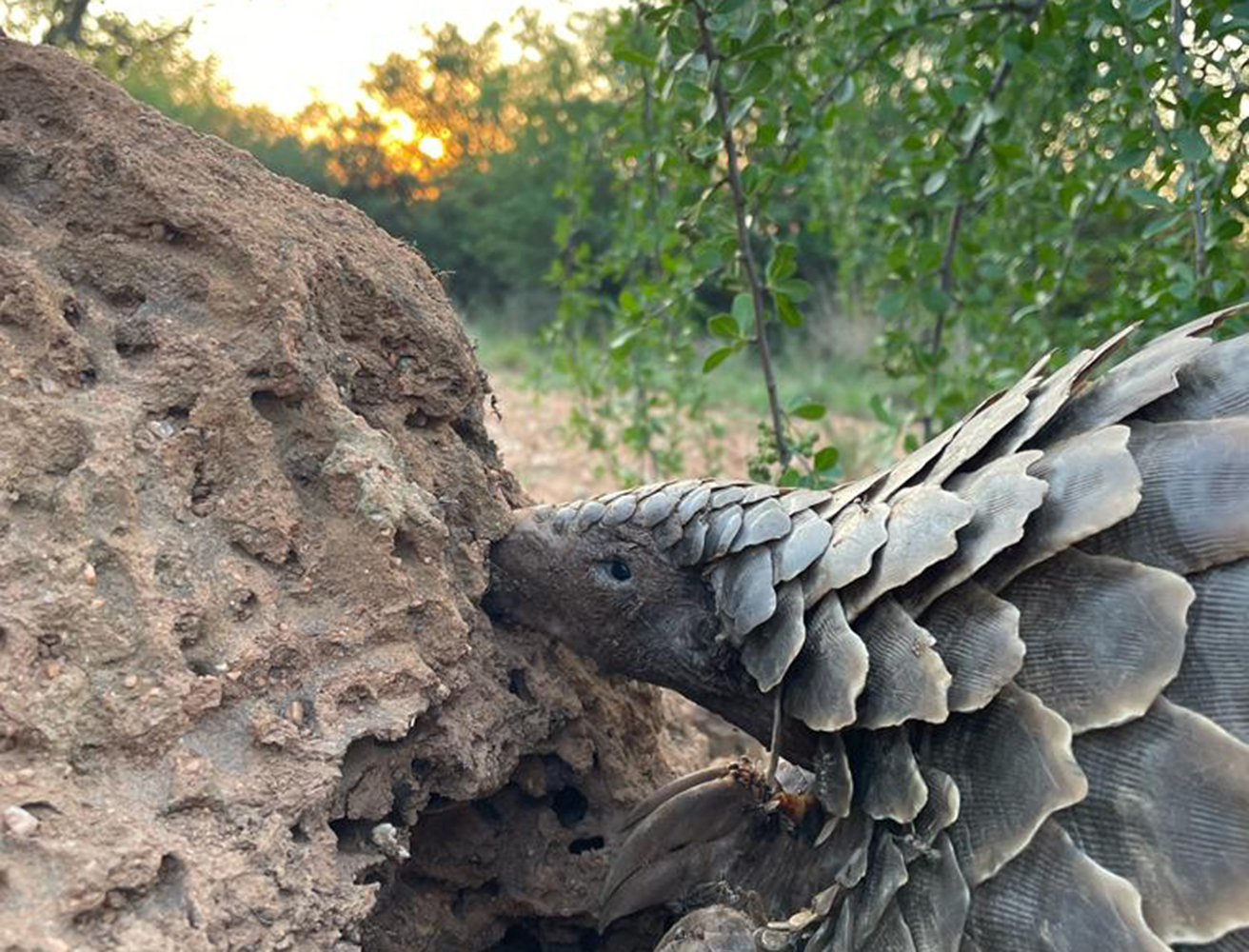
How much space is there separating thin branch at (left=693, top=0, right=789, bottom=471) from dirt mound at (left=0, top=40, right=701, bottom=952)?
3.06 ft

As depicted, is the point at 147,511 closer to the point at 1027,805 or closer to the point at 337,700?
the point at 337,700

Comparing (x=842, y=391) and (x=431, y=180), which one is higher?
(x=431, y=180)

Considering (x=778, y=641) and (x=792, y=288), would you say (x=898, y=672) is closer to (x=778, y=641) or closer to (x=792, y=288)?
(x=778, y=641)

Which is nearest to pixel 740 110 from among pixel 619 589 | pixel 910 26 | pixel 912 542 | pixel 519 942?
pixel 910 26

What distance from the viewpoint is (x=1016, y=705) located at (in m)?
1.43

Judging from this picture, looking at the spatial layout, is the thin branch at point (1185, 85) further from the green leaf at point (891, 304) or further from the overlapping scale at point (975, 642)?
the overlapping scale at point (975, 642)

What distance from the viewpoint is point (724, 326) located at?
2676 mm

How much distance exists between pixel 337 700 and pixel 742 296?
1701 mm

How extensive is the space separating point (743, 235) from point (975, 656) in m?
1.59

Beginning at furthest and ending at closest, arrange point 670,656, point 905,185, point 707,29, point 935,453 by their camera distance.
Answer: point 905,185 → point 707,29 → point 670,656 → point 935,453

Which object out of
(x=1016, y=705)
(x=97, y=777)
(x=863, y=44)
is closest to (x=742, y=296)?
(x=863, y=44)

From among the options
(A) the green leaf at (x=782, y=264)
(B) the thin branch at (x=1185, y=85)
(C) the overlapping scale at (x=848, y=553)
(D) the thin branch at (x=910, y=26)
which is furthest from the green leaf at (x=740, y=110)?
(C) the overlapping scale at (x=848, y=553)

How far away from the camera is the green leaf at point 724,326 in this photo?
2.63m

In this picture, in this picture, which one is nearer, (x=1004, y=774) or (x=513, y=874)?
(x=1004, y=774)
